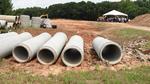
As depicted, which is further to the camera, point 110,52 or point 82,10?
point 82,10

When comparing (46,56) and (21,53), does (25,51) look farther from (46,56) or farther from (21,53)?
(46,56)

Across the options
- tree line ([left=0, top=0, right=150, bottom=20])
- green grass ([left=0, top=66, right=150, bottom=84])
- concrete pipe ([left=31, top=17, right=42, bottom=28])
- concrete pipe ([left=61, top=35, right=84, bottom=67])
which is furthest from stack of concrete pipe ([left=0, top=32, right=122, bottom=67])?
tree line ([left=0, top=0, right=150, bottom=20])

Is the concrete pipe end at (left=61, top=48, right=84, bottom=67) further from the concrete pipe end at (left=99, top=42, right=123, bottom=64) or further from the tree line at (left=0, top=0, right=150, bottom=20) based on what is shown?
the tree line at (left=0, top=0, right=150, bottom=20)

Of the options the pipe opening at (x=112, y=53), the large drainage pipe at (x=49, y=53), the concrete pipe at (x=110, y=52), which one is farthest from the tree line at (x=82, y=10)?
the large drainage pipe at (x=49, y=53)

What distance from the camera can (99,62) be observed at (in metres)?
12.8

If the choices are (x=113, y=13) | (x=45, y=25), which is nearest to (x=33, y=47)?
(x=45, y=25)

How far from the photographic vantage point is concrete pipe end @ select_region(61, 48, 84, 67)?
1237 centimetres

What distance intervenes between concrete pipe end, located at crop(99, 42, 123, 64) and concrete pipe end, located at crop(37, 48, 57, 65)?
148cm

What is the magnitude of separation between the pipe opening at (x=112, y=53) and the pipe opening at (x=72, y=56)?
1037mm

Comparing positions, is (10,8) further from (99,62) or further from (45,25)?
(99,62)

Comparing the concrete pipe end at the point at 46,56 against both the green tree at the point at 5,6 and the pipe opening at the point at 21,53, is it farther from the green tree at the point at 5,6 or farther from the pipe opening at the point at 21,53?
the green tree at the point at 5,6

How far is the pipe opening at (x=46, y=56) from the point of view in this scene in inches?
501

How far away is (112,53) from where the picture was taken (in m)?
13.9

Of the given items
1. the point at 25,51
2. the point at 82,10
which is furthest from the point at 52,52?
the point at 82,10
